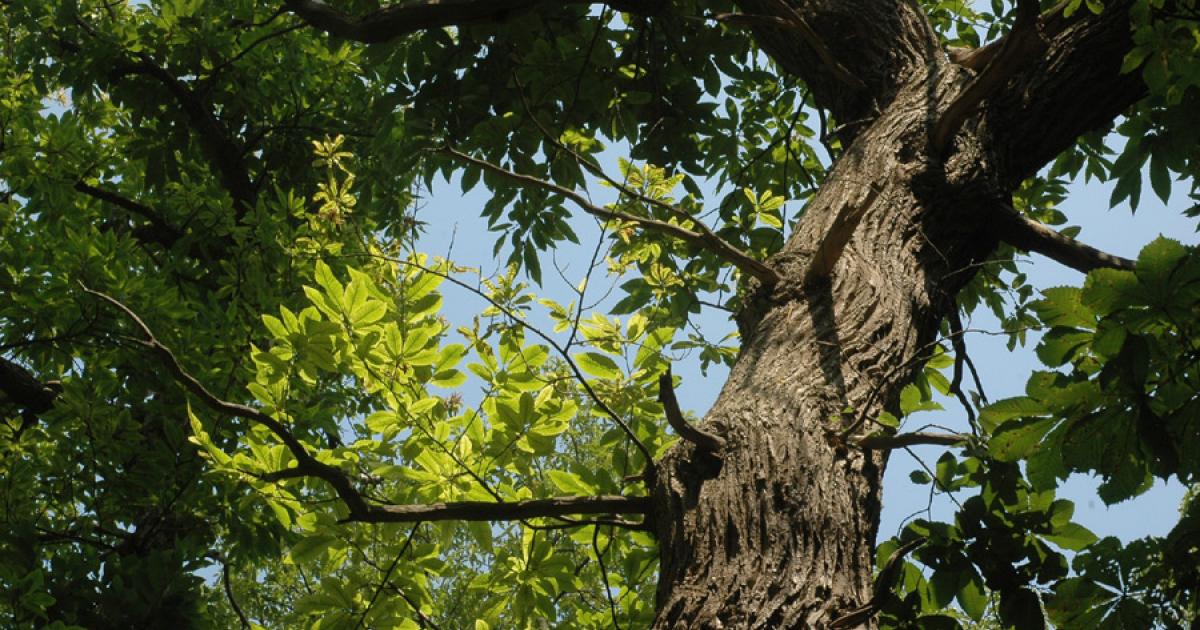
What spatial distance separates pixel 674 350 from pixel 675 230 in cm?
85

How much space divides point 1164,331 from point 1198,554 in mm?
483

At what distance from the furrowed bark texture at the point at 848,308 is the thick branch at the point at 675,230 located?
3.8 inches

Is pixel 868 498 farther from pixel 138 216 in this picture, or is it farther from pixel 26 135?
pixel 138 216

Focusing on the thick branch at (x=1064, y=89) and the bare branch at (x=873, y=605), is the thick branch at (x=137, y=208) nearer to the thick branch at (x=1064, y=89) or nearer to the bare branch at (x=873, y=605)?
the thick branch at (x=1064, y=89)

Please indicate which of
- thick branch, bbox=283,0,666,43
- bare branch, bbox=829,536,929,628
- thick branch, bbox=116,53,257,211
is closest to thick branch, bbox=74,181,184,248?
thick branch, bbox=116,53,257,211

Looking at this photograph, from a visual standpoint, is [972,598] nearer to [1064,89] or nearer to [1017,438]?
[1017,438]

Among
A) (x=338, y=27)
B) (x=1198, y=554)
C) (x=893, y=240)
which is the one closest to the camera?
(x=1198, y=554)

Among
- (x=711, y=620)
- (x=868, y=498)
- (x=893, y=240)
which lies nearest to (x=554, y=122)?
(x=893, y=240)

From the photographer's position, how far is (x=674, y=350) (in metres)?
3.23

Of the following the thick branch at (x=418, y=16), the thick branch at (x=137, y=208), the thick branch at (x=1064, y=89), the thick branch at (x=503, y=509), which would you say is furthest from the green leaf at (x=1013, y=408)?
the thick branch at (x=137, y=208)

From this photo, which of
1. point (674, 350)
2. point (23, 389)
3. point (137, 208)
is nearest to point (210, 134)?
point (137, 208)

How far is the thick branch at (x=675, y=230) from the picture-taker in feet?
7.90

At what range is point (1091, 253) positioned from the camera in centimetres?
274

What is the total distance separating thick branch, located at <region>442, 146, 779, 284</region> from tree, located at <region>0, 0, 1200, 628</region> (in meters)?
0.01
